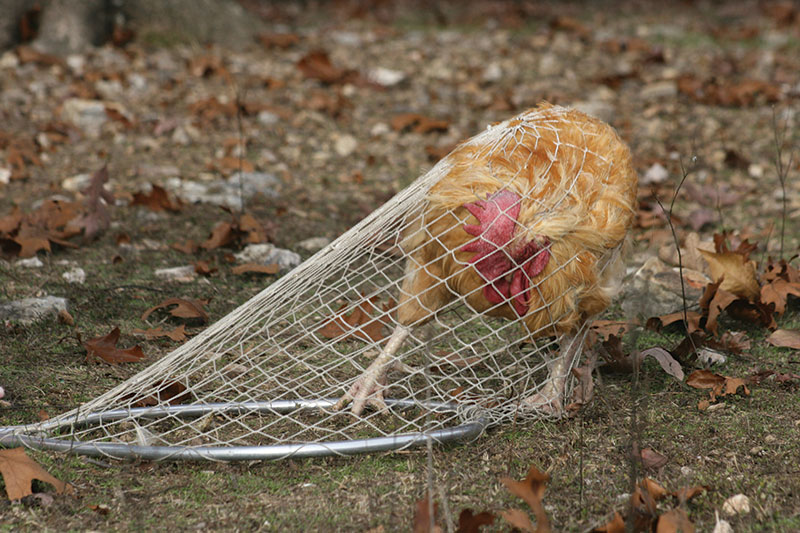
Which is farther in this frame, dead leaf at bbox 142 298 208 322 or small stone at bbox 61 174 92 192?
small stone at bbox 61 174 92 192

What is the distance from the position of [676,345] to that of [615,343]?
0.35 m

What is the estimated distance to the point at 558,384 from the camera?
108 inches

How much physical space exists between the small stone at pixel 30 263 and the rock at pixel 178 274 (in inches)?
20.6

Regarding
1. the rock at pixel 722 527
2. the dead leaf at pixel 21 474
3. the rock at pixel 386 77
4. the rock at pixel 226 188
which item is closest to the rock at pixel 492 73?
the rock at pixel 386 77

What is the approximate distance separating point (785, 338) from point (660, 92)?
3.65 meters

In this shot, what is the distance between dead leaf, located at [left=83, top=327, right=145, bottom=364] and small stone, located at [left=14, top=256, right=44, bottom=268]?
3.14 ft

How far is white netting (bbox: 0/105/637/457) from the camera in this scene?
2.42m

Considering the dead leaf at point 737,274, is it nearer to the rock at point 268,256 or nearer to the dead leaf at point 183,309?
the rock at point 268,256

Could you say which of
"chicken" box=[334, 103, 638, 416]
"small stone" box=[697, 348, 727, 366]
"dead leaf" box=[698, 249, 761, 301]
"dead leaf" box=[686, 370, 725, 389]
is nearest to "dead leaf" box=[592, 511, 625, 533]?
"chicken" box=[334, 103, 638, 416]

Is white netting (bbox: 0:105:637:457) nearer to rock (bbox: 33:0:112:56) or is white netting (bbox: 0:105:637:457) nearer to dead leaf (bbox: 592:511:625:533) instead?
dead leaf (bbox: 592:511:625:533)

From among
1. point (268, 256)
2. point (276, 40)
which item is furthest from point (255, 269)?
point (276, 40)

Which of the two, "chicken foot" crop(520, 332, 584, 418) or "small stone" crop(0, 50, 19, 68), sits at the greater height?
"small stone" crop(0, 50, 19, 68)

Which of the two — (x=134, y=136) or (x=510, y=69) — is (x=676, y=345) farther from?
(x=510, y=69)

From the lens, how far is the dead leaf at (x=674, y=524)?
6.68 feet
